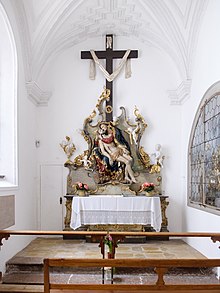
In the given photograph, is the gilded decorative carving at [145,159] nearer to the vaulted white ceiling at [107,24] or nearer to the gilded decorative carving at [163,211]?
the gilded decorative carving at [163,211]

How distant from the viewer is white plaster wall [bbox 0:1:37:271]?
6.41 m

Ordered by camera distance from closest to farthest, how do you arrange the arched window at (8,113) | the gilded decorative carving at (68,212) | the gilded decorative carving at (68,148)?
the arched window at (8,113)
the gilded decorative carving at (68,212)
the gilded decorative carving at (68,148)

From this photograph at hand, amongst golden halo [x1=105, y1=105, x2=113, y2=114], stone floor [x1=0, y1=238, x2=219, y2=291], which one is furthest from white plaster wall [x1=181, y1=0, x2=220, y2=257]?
golden halo [x1=105, y1=105, x2=113, y2=114]

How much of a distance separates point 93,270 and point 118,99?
14.2 feet

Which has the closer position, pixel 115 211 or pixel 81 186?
pixel 115 211

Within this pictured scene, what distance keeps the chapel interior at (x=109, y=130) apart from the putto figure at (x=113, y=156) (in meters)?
0.02

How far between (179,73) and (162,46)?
773 mm

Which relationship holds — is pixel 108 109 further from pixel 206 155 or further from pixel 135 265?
pixel 135 265

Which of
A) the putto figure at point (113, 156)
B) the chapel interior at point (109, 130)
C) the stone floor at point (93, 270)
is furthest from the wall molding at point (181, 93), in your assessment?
the stone floor at point (93, 270)

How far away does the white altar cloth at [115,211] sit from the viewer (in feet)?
23.9

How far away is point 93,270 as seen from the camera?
5.72 m

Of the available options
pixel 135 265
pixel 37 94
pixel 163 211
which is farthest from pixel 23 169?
pixel 135 265

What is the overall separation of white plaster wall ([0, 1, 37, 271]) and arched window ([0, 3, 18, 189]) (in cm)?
24

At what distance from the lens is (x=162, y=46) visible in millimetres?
8406
